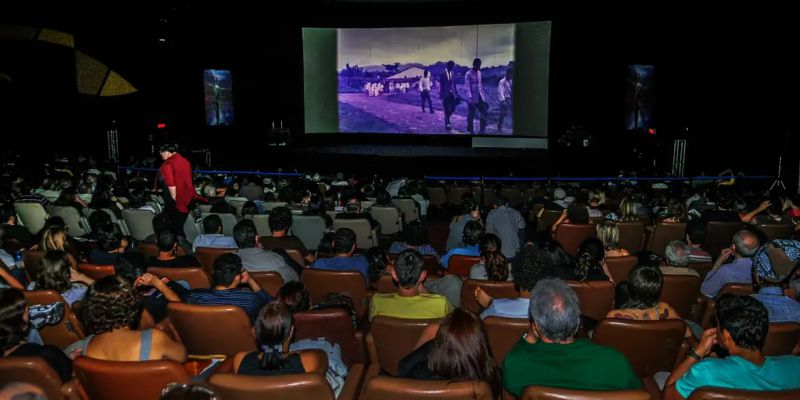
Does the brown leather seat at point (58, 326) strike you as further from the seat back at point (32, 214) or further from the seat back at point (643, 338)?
the seat back at point (32, 214)

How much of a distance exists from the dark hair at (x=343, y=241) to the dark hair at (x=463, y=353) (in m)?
2.83

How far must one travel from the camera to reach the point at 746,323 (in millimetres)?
2945

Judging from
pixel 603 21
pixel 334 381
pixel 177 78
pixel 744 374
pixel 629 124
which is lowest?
pixel 334 381

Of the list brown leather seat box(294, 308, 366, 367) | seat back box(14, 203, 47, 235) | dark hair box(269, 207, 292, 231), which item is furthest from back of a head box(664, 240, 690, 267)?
seat back box(14, 203, 47, 235)

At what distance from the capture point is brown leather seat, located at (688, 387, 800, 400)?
2.44 m

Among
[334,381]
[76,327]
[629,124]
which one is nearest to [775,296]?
[334,381]

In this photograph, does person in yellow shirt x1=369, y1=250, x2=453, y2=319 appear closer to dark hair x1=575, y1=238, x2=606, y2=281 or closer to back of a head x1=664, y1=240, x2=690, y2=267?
dark hair x1=575, y1=238, x2=606, y2=281

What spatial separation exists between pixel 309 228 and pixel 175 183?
1815 millimetres

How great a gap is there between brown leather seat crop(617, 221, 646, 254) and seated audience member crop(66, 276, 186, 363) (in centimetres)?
556

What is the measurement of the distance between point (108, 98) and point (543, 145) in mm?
13826

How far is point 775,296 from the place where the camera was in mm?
4008

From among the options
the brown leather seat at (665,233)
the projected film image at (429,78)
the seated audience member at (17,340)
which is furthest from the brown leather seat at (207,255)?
the projected film image at (429,78)

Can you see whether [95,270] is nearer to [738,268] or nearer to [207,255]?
[207,255]

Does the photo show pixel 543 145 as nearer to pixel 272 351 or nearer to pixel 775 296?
pixel 775 296
